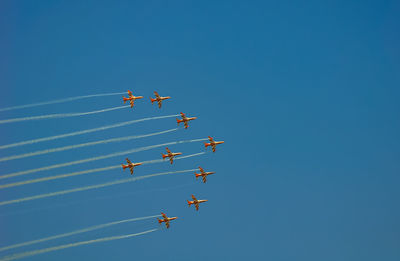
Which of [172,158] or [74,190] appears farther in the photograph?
[172,158]

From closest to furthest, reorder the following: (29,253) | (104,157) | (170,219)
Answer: (29,253), (104,157), (170,219)

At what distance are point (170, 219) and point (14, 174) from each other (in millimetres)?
34701

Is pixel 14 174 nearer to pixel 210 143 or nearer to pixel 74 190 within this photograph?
pixel 74 190

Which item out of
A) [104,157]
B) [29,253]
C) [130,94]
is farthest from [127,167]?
[29,253]

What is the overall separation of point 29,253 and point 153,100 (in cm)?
4208

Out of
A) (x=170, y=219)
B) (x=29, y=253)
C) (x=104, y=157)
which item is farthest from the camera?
(x=170, y=219)

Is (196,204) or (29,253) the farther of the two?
(196,204)

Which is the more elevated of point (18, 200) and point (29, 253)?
point (18, 200)

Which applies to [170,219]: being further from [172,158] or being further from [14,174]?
[14,174]

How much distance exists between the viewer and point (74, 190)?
13675 centimetres

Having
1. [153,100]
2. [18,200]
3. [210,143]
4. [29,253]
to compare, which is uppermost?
[153,100]

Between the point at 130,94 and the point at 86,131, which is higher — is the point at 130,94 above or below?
above

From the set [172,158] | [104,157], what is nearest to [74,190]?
[104,157]

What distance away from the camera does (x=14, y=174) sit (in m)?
132
